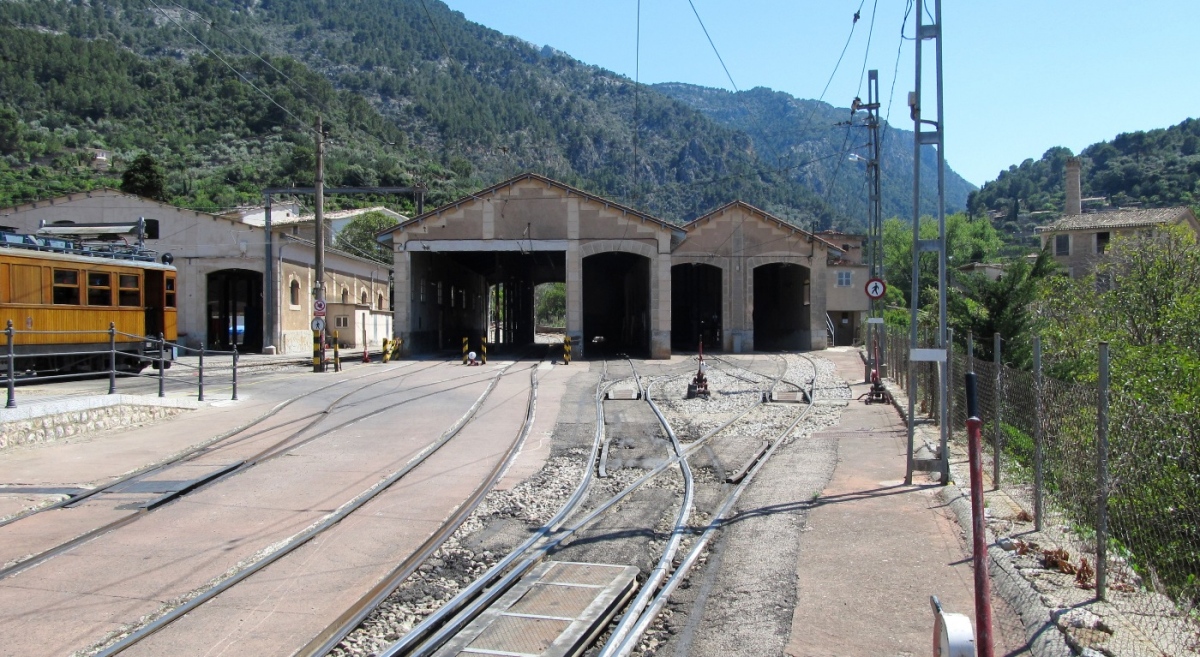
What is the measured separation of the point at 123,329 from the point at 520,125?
471 ft

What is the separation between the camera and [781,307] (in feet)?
161

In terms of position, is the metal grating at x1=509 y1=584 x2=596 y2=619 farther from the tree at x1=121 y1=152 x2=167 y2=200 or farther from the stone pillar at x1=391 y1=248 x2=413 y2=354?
the tree at x1=121 y1=152 x2=167 y2=200

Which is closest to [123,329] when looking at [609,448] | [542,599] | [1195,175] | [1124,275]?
[609,448]

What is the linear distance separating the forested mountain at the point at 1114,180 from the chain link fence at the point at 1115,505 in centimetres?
10597

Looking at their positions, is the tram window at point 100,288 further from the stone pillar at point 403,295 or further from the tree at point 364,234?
the tree at point 364,234

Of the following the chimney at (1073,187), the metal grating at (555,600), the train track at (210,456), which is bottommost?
the metal grating at (555,600)

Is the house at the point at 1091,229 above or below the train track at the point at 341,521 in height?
above

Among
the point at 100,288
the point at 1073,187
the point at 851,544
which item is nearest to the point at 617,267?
the point at 1073,187

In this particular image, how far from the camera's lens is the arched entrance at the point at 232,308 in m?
43.5

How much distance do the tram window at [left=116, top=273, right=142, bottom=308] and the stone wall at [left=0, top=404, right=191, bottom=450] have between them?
360 inches

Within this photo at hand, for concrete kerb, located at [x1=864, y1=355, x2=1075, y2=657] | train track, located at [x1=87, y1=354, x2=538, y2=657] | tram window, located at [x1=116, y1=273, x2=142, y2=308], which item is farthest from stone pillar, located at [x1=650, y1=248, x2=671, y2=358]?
concrete kerb, located at [x1=864, y1=355, x2=1075, y2=657]

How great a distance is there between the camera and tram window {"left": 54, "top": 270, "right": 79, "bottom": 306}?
21.5m

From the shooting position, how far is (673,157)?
175125mm

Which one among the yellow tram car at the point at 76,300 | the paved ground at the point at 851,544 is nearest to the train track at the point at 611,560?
the paved ground at the point at 851,544
